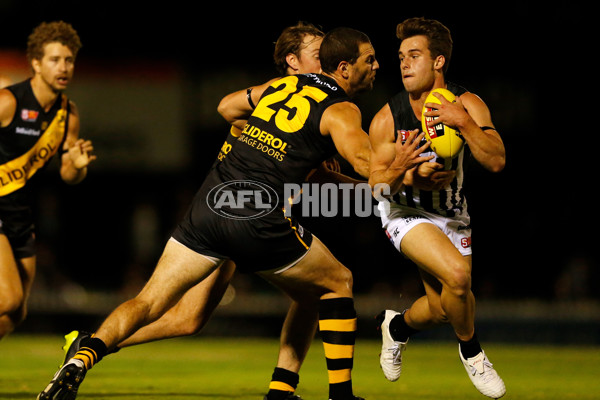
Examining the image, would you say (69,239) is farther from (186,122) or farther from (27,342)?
(27,342)

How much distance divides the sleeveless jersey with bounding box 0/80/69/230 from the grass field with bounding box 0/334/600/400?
1355 mm

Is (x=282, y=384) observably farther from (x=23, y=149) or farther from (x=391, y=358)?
(x=23, y=149)

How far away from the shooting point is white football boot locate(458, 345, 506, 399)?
20.3 ft

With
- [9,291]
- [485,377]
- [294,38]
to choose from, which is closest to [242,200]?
[294,38]

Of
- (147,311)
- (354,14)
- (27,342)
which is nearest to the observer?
(147,311)

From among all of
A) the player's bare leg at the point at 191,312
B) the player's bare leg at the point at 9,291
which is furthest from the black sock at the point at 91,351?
the player's bare leg at the point at 9,291

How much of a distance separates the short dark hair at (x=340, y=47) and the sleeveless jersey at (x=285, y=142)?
18 centimetres

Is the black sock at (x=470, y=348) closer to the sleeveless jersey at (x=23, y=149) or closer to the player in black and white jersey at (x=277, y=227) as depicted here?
the player in black and white jersey at (x=277, y=227)

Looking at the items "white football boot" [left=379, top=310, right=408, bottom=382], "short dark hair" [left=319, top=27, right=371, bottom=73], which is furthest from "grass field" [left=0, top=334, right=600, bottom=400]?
"short dark hair" [left=319, top=27, right=371, bottom=73]

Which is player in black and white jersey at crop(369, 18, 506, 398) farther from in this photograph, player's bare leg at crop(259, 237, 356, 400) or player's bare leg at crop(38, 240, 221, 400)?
player's bare leg at crop(38, 240, 221, 400)

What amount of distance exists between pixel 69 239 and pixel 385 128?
12002 millimetres

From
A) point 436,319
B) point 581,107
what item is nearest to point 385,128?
point 436,319

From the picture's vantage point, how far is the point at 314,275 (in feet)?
18.8

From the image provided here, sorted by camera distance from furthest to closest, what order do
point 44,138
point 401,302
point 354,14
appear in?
1. point 354,14
2. point 401,302
3. point 44,138
